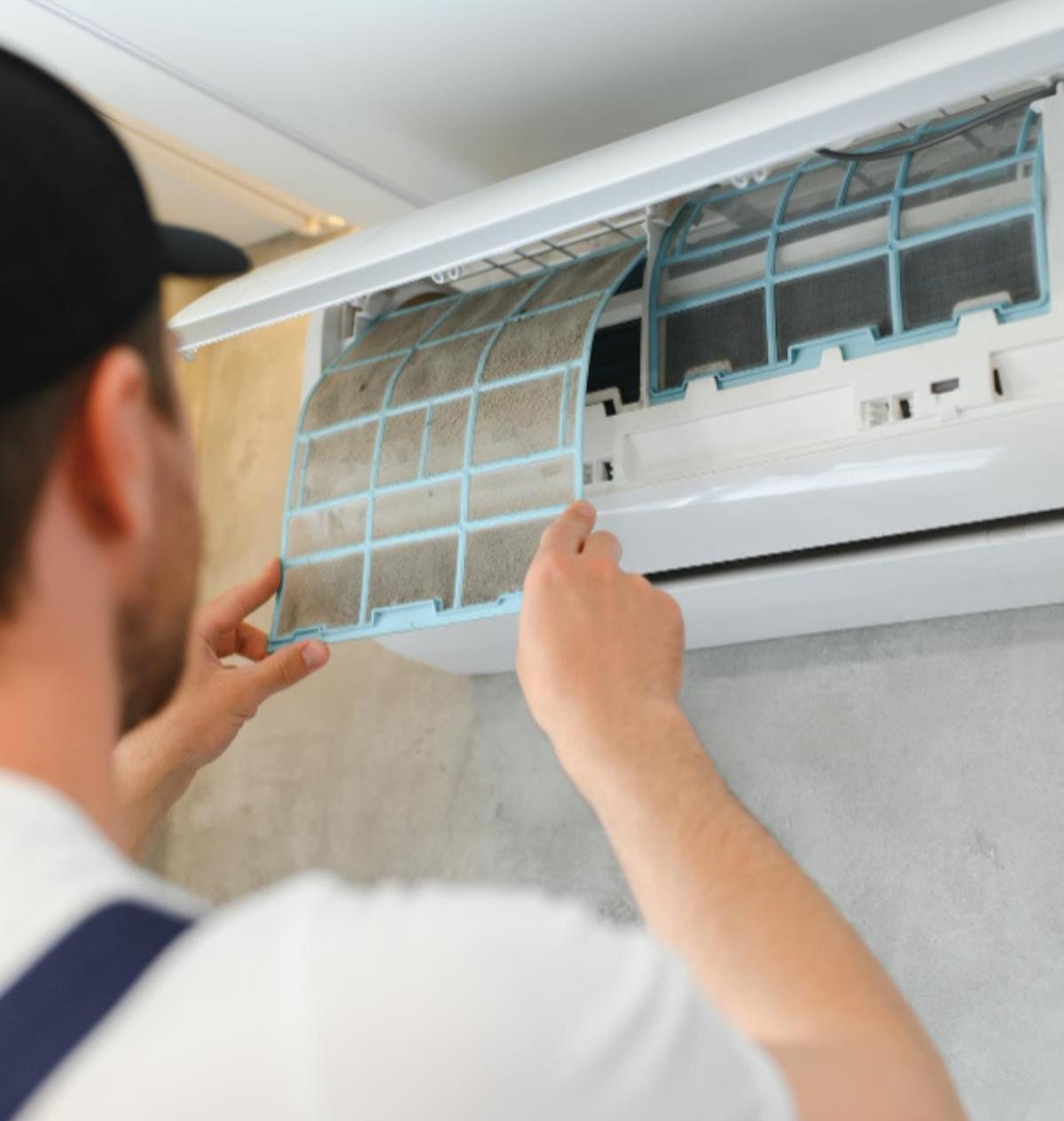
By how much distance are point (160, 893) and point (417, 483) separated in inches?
32.3

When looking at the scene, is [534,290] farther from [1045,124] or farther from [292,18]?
[1045,124]

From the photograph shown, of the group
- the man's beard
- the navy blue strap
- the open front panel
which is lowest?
the navy blue strap

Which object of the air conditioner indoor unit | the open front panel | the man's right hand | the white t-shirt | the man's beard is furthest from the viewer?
the open front panel

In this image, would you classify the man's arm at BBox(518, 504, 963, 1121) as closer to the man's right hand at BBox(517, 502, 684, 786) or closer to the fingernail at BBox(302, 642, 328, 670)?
the man's right hand at BBox(517, 502, 684, 786)

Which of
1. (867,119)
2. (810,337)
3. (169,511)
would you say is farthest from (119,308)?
(810,337)

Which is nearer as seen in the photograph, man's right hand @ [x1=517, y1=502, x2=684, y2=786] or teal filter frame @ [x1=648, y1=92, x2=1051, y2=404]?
man's right hand @ [x1=517, y1=502, x2=684, y2=786]

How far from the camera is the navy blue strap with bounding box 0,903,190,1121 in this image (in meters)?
0.45

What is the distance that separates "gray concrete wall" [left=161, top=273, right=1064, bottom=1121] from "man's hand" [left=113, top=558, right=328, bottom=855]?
335mm

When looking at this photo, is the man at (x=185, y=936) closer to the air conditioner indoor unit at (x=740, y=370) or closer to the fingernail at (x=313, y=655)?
the air conditioner indoor unit at (x=740, y=370)

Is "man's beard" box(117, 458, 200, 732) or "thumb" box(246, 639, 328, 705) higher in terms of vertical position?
"thumb" box(246, 639, 328, 705)

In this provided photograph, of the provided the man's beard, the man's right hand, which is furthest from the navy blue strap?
the man's right hand

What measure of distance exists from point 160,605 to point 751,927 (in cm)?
29

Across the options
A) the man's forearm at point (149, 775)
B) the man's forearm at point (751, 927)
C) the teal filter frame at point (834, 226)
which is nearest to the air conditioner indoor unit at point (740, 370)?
the teal filter frame at point (834, 226)

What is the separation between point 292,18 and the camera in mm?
1233
